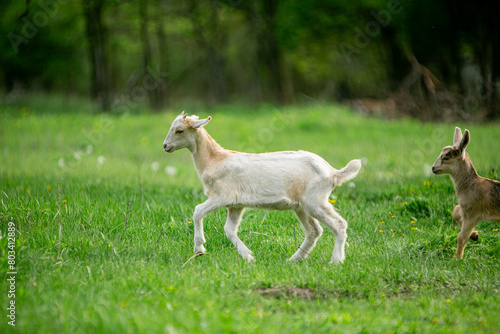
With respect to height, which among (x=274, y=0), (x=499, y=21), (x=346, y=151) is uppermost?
(x=274, y=0)

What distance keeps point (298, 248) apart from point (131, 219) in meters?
2.42

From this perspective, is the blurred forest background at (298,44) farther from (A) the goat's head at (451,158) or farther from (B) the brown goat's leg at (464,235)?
(B) the brown goat's leg at (464,235)

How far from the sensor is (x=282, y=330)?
168 inches

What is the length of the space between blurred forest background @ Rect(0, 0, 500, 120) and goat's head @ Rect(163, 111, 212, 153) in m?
14.9

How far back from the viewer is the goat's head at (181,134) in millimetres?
6621

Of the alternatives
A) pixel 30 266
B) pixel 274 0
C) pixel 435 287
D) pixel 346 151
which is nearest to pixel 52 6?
pixel 274 0

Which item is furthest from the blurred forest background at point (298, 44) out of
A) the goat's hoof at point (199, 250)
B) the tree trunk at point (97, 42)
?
the goat's hoof at point (199, 250)

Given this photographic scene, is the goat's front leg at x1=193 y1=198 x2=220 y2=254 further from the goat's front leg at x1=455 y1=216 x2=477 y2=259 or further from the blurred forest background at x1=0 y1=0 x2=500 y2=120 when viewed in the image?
the blurred forest background at x1=0 y1=0 x2=500 y2=120

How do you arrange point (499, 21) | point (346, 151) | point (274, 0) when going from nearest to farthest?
point (346, 151), point (499, 21), point (274, 0)

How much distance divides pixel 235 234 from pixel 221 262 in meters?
0.46

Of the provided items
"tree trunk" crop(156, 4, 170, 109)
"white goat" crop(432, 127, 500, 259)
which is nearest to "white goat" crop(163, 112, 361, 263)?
"white goat" crop(432, 127, 500, 259)

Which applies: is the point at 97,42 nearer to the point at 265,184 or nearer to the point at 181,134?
the point at 181,134

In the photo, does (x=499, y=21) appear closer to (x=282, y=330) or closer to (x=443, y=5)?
(x=443, y=5)

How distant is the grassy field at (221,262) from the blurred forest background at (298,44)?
33.7 ft
